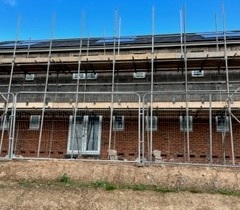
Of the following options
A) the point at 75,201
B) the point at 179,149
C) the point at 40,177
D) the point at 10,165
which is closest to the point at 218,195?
the point at 75,201

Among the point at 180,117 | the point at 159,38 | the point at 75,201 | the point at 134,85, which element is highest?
the point at 159,38

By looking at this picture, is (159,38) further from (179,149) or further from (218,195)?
(218,195)

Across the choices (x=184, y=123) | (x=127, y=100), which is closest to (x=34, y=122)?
(x=127, y=100)

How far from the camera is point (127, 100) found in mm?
18297

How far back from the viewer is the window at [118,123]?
61.9 feet

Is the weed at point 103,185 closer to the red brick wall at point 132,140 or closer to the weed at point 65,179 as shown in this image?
the weed at point 65,179

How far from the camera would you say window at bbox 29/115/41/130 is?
64.6ft

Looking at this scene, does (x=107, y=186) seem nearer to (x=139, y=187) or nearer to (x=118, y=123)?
(x=139, y=187)

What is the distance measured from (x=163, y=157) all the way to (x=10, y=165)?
809cm

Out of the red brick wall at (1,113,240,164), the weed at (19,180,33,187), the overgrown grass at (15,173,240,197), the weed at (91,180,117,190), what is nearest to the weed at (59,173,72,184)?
the overgrown grass at (15,173,240,197)

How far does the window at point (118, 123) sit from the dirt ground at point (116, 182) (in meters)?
6.89

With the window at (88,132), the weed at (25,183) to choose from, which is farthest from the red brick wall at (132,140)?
the weed at (25,183)

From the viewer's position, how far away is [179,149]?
1778 cm

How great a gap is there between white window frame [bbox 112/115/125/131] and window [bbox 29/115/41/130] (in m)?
3.97
